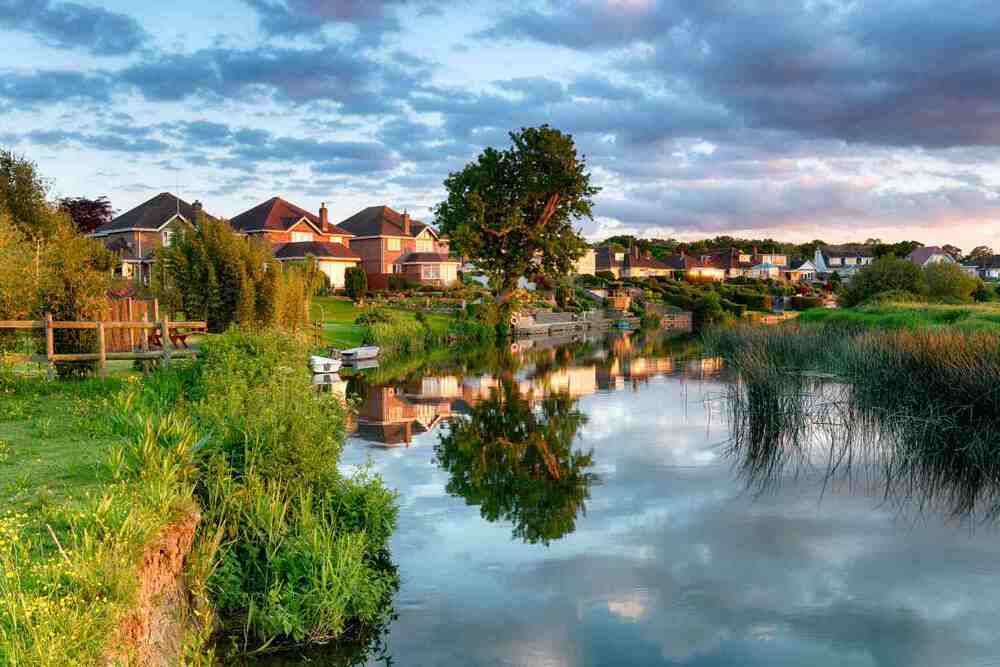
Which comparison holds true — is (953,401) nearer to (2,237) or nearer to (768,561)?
(768,561)

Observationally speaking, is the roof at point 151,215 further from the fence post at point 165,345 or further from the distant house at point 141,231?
the fence post at point 165,345

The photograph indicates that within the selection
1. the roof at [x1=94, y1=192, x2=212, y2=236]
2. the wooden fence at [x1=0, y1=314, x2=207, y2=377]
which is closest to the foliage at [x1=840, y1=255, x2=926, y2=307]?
the wooden fence at [x1=0, y1=314, x2=207, y2=377]

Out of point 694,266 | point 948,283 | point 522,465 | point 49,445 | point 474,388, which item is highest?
point 694,266

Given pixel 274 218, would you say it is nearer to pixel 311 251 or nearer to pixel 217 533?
pixel 311 251

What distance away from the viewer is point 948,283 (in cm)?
4825

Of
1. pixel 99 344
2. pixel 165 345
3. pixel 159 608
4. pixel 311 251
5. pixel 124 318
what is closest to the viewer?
pixel 159 608

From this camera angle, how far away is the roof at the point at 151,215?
71.5 meters

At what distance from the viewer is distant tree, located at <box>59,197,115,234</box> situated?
6731cm

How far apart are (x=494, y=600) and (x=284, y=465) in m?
3.19

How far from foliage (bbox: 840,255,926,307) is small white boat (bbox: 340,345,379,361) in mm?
29450

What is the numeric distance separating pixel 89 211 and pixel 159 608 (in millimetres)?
72390

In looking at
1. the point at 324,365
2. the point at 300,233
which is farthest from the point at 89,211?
the point at 324,365

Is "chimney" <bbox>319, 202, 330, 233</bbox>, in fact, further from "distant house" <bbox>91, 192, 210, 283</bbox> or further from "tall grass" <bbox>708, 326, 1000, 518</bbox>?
"tall grass" <bbox>708, 326, 1000, 518</bbox>

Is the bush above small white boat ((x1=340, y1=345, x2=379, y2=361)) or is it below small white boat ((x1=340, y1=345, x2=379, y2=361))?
above
